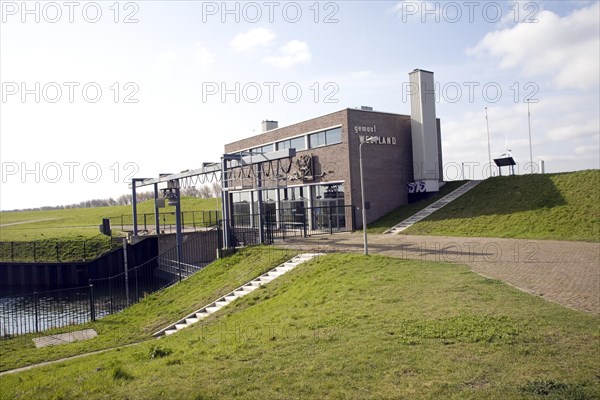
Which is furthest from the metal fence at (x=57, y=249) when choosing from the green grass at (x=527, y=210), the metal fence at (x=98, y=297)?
the green grass at (x=527, y=210)

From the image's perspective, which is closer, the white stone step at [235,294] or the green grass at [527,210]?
the white stone step at [235,294]

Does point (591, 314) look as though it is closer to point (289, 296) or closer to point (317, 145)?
point (289, 296)

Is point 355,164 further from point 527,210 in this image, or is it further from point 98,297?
point 98,297

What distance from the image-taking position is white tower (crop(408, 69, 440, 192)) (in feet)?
110

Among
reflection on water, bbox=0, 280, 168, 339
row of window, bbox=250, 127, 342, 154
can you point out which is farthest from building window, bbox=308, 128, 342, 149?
reflection on water, bbox=0, 280, 168, 339

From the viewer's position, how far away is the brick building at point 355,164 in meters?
31.3

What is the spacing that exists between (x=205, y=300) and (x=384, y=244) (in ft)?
31.9

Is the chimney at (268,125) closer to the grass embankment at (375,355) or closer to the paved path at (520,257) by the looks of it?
the paved path at (520,257)

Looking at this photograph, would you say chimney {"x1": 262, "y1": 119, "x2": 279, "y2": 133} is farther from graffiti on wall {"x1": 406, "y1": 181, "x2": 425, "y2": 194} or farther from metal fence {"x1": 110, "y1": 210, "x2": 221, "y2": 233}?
graffiti on wall {"x1": 406, "y1": 181, "x2": 425, "y2": 194}

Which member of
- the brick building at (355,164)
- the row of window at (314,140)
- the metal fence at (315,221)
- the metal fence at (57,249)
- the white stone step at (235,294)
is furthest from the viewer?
the metal fence at (57,249)

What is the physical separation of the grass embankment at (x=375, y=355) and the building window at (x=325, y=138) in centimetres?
2064

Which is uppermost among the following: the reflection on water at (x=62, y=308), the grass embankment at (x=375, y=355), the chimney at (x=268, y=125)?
the chimney at (x=268, y=125)

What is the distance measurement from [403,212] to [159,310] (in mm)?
19955

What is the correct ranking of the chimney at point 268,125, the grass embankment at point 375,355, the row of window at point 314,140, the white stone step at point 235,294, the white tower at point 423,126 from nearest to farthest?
the grass embankment at point 375,355, the white stone step at point 235,294, the row of window at point 314,140, the white tower at point 423,126, the chimney at point 268,125
